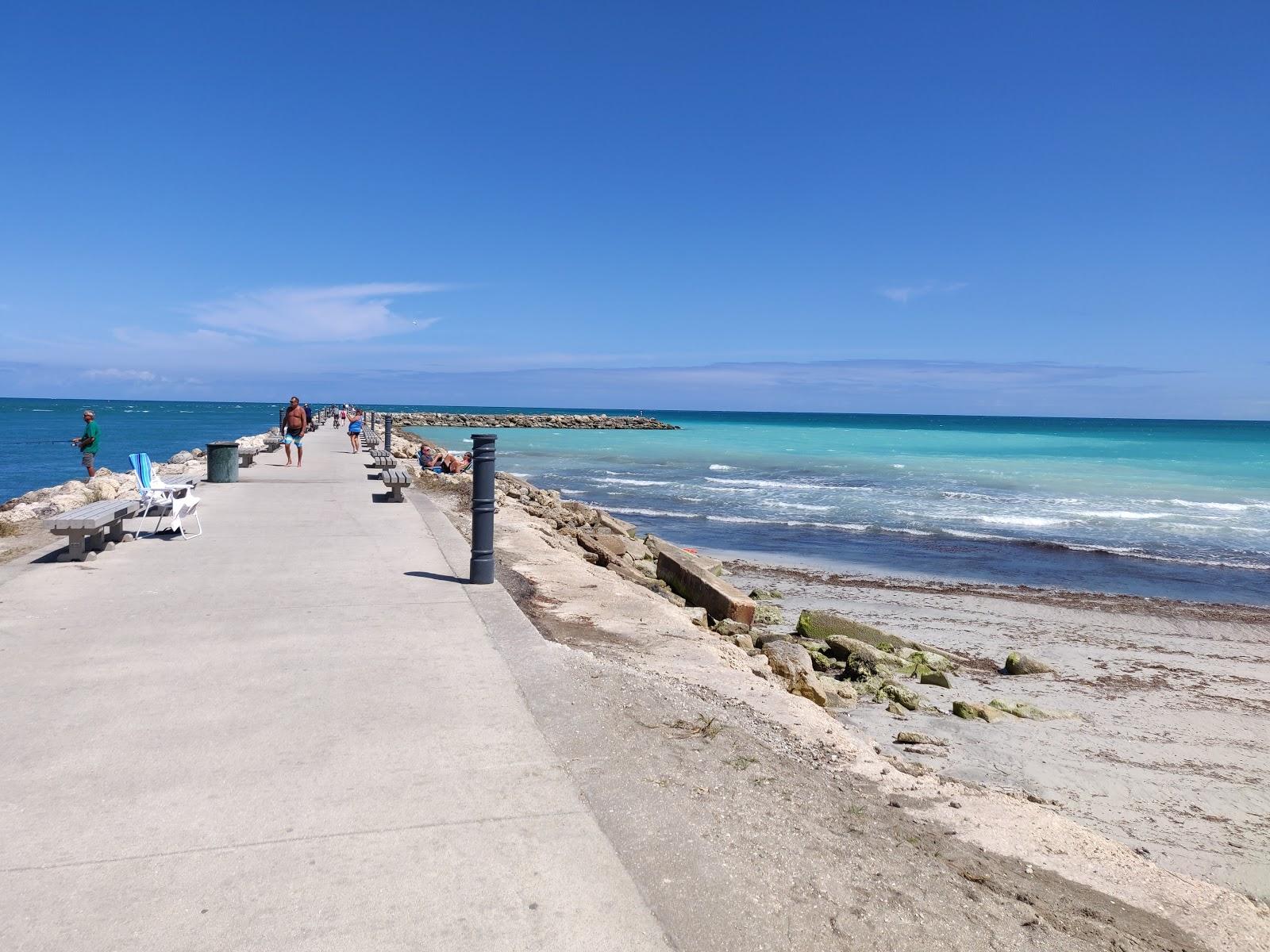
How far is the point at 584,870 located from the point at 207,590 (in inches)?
203

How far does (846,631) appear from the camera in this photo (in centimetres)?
984

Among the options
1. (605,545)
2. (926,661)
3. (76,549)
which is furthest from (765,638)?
(76,549)

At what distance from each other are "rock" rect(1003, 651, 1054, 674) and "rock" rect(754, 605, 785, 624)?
8.69 feet

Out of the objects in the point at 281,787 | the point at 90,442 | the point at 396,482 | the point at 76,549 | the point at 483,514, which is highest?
the point at 483,514

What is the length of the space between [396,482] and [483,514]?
6379 millimetres

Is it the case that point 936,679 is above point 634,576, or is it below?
below

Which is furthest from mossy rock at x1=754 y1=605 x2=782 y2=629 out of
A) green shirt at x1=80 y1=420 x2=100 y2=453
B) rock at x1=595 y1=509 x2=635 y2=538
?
green shirt at x1=80 y1=420 x2=100 y2=453

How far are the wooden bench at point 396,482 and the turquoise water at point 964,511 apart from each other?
7212 millimetres

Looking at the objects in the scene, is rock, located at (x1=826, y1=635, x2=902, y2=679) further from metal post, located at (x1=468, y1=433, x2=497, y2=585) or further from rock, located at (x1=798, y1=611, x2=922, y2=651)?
metal post, located at (x1=468, y1=433, x2=497, y2=585)

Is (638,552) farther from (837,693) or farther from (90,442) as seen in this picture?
(90,442)

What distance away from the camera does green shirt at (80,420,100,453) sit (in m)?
16.8

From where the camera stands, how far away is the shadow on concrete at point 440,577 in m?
7.69

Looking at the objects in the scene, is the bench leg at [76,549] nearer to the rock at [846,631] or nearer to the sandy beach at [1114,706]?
the sandy beach at [1114,706]

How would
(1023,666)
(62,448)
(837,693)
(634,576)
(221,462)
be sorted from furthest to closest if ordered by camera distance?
1. (62,448)
2. (221,462)
3. (634,576)
4. (1023,666)
5. (837,693)
